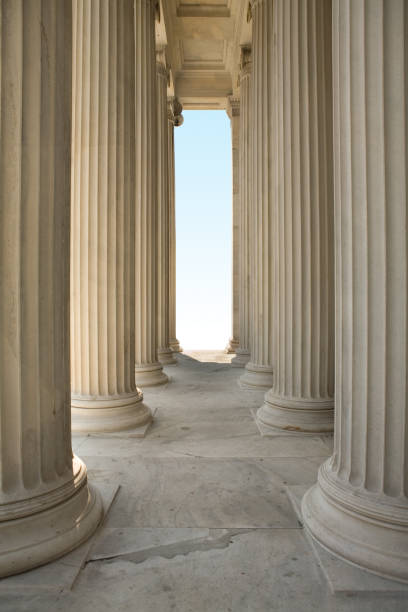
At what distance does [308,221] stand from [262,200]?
12.9 metres

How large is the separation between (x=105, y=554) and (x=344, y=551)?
5782 mm

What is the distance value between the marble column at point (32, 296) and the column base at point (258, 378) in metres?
21.4

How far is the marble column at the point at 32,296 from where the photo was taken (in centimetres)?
1105

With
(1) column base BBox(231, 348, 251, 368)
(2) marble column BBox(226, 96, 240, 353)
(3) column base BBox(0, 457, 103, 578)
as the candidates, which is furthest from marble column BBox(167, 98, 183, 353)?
(3) column base BBox(0, 457, 103, 578)

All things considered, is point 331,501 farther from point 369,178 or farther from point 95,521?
point 369,178

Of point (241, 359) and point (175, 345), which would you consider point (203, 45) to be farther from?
point (241, 359)

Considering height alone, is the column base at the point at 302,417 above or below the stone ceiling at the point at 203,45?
below

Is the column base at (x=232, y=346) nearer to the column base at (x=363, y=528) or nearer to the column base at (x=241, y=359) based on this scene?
the column base at (x=241, y=359)

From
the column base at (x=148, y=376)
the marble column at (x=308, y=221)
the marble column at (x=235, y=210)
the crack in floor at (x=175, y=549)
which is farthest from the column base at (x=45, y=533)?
the marble column at (x=235, y=210)

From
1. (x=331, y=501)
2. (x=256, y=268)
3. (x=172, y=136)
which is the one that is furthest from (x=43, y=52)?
(x=172, y=136)

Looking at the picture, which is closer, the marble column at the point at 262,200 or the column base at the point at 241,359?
the marble column at the point at 262,200

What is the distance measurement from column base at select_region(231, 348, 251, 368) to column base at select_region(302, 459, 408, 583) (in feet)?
106

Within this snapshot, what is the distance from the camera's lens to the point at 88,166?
22.6m

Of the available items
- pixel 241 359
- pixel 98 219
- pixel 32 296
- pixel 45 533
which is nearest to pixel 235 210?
pixel 241 359
